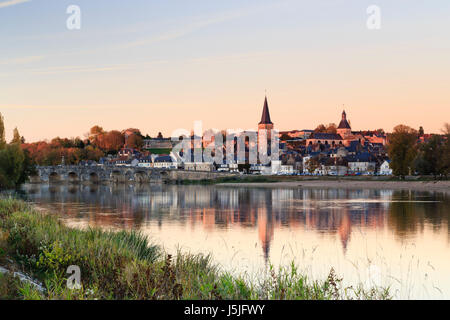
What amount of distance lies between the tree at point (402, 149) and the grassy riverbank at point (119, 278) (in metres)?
79.3

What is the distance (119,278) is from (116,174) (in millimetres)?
153437

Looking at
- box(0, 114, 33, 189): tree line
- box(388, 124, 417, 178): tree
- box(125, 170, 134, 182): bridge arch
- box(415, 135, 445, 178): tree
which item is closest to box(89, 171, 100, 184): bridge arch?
box(125, 170, 134, 182): bridge arch

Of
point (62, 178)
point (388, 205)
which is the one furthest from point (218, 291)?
point (62, 178)

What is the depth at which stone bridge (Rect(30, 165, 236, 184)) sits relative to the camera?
14724 centimetres

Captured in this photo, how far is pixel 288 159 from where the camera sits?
552 feet

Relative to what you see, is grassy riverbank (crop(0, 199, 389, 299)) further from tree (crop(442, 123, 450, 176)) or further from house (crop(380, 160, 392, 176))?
house (crop(380, 160, 392, 176))

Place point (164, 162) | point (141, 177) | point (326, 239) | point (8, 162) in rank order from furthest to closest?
point (164, 162)
point (141, 177)
point (8, 162)
point (326, 239)

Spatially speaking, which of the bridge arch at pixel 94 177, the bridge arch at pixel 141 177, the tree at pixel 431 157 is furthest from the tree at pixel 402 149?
the bridge arch at pixel 94 177

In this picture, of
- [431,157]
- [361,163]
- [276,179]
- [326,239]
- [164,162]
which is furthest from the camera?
[164,162]

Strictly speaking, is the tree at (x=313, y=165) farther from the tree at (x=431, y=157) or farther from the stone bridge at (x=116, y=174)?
the tree at (x=431, y=157)

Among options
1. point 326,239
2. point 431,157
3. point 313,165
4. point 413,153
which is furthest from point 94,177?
point 326,239

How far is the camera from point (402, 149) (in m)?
90.6

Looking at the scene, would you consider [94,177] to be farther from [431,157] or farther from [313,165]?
[431,157]
